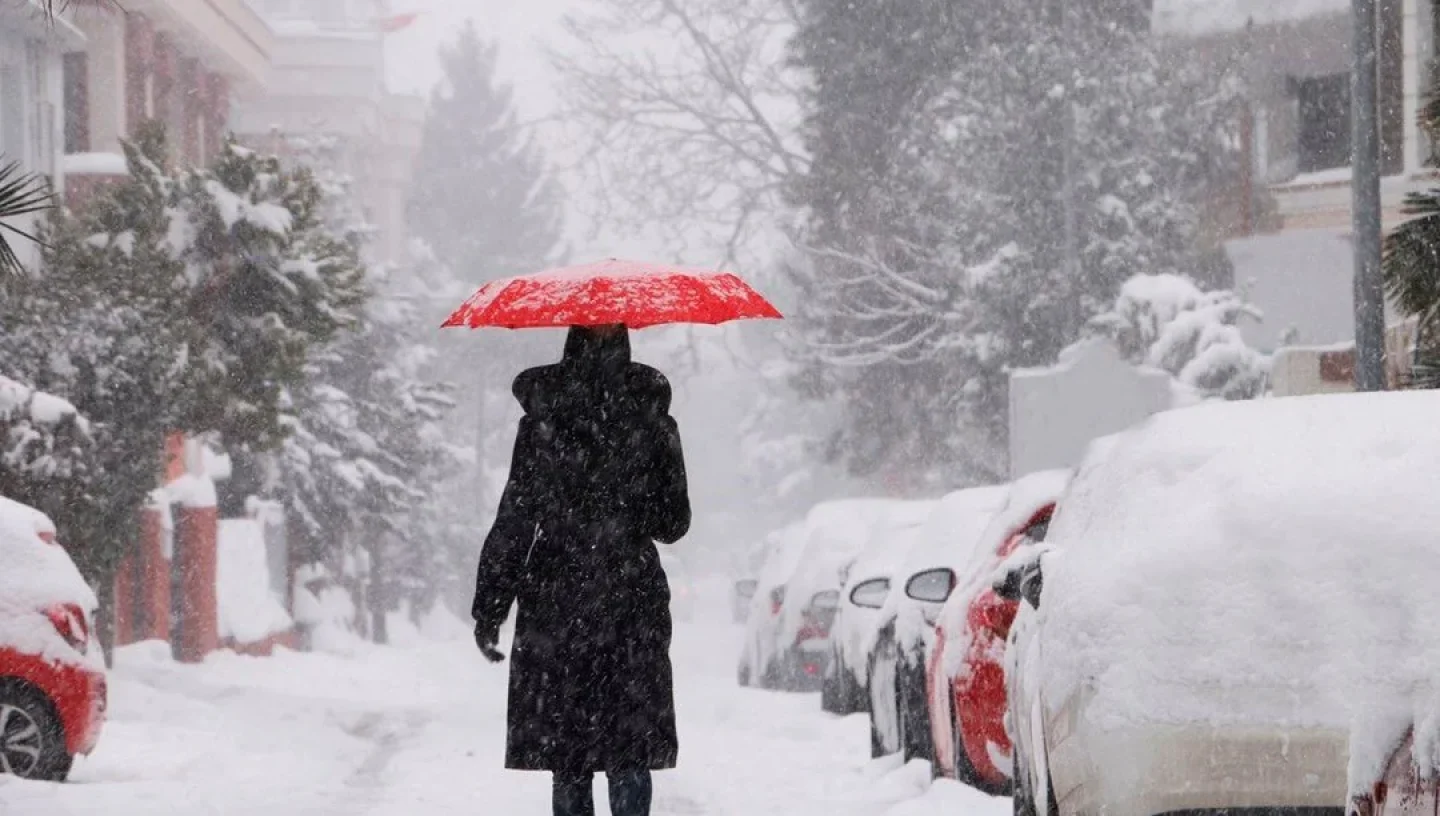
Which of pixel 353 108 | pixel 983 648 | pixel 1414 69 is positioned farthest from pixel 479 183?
pixel 983 648

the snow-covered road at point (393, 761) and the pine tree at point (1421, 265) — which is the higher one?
the pine tree at point (1421, 265)

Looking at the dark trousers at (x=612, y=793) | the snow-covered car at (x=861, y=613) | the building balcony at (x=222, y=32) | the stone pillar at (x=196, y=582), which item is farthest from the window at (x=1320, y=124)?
the dark trousers at (x=612, y=793)

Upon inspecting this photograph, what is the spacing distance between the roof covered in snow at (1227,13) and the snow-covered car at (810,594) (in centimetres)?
1689

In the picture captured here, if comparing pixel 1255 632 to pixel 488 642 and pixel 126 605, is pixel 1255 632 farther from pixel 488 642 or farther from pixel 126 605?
pixel 126 605

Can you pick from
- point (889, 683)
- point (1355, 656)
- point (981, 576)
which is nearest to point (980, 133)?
point (889, 683)

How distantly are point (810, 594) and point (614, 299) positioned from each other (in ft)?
40.0

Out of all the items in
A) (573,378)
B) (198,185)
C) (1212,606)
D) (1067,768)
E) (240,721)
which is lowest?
(240,721)

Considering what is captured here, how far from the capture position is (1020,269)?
110 feet

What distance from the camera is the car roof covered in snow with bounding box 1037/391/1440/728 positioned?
4.97 m

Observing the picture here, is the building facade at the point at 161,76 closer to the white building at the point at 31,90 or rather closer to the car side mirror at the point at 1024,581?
the white building at the point at 31,90

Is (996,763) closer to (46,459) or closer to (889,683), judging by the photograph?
(889,683)

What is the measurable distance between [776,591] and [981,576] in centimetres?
1201

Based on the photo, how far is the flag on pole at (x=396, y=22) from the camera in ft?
233

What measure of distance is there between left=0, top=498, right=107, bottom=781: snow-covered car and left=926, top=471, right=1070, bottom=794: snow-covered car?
167 inches
